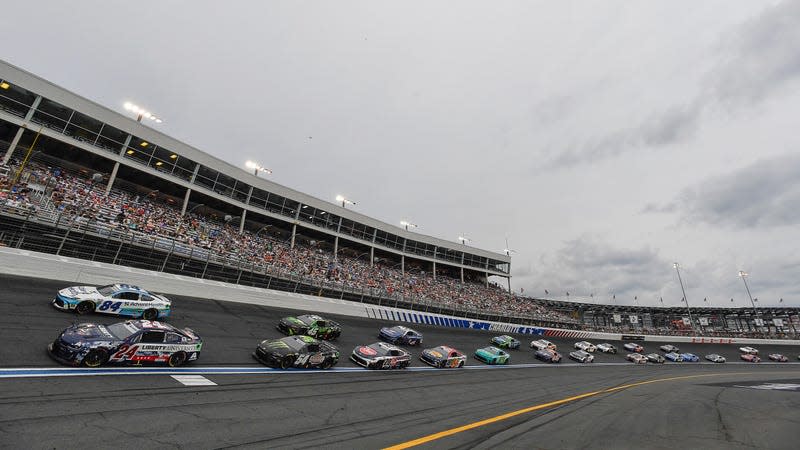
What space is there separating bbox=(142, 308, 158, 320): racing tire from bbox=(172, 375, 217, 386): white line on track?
6291 mm

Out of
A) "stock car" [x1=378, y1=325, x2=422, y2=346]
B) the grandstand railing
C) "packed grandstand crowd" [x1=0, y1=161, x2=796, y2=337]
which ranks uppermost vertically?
"packed grandstand crowd" [x1=0, y1=161, x2=796, y2=337]

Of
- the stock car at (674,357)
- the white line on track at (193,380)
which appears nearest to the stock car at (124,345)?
the white line on track at (193,380)

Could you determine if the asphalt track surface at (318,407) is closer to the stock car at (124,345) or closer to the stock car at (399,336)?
the stock car at (124,345)

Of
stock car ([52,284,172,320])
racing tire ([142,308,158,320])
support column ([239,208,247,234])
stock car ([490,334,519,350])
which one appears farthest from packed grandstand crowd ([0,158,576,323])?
stock car ([490,334,519,350])

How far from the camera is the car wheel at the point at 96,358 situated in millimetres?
9773

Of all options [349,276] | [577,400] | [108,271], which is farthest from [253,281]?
[577,400]

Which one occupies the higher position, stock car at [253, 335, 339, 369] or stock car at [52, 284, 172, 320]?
stock car at [52, 284, 172, 320]

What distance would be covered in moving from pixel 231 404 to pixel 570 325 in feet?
198

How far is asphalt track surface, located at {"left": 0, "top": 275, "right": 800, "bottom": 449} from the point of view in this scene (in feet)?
24.0

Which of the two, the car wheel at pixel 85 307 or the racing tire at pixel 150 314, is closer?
the car wheel at pixel 85 307

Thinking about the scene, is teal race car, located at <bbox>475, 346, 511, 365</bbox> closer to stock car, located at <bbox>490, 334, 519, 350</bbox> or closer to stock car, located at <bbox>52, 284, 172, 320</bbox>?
stock car, located at <bbox>490, 334, 519, 350</bbox>

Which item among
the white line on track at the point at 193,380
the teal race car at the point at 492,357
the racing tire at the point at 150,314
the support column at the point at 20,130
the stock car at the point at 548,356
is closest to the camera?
the white line on track at the point at 193,380

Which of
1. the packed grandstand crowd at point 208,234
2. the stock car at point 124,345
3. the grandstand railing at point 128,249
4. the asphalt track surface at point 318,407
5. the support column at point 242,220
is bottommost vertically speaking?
the asphalt track surface at point 318,407

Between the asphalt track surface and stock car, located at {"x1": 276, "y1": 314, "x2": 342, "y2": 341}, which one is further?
stock car, located at {"x1": 276, "y1": 314, "x2": 342, "y2": 341}
